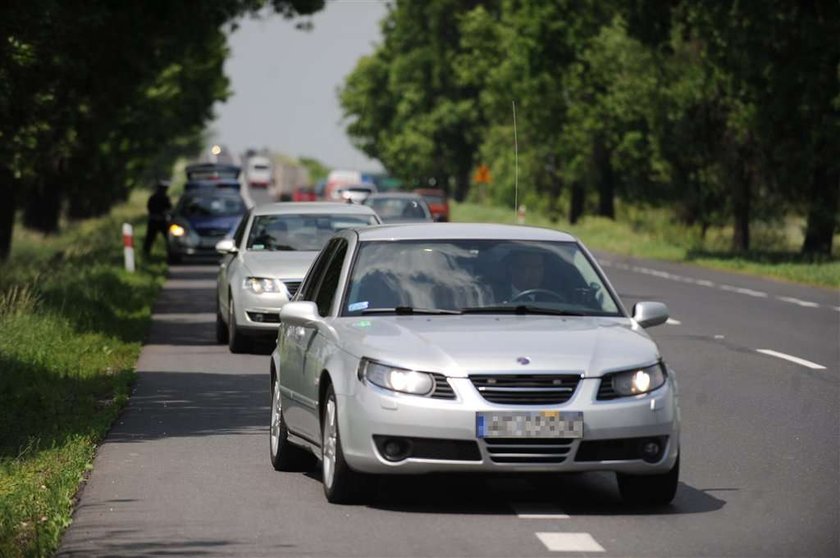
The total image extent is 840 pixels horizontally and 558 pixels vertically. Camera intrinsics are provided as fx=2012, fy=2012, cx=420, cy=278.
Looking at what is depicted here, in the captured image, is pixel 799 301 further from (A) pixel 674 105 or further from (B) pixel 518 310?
(B) pixel 518 310

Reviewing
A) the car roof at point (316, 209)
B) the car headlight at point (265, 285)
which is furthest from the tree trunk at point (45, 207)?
the car headlight at point (265, 285)

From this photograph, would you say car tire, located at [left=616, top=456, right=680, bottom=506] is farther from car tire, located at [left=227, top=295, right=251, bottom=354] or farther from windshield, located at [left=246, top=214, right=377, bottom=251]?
windshield, located at [left=246, top=214, right=377, bottom=251]

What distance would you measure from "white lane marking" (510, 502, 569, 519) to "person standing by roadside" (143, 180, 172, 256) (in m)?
33.5

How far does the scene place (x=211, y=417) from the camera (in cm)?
1429

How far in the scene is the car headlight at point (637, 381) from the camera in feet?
31.3

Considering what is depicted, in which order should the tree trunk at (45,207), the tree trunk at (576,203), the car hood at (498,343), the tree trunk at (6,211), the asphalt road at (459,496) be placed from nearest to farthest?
the asphalt road at (459,496)
the car hood at (498,343)
the tree trunk at (6,211)
the tree trunk at (45,207)
the tree trunk at (576,203)

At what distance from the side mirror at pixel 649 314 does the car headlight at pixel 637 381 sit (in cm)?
72

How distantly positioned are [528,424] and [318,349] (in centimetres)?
152

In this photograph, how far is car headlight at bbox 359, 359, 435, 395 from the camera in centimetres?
947

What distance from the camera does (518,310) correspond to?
1043 centimetres

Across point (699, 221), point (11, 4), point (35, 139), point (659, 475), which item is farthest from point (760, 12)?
point (659, 475)

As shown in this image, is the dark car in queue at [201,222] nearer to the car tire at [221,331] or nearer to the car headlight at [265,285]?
the car tire at [221,331]

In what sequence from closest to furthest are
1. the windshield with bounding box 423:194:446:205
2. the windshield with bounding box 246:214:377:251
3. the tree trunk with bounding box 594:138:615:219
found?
1. the windshield with bounding box 246:214:377:251
2. the tree trunk with bounding box 594:138:615:219
3. the windshield with bounding box 423:194:446:205

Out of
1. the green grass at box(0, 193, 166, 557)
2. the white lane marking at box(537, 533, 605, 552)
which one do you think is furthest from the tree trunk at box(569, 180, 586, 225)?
the white lane marking at box(537, 533, 605, 552)
